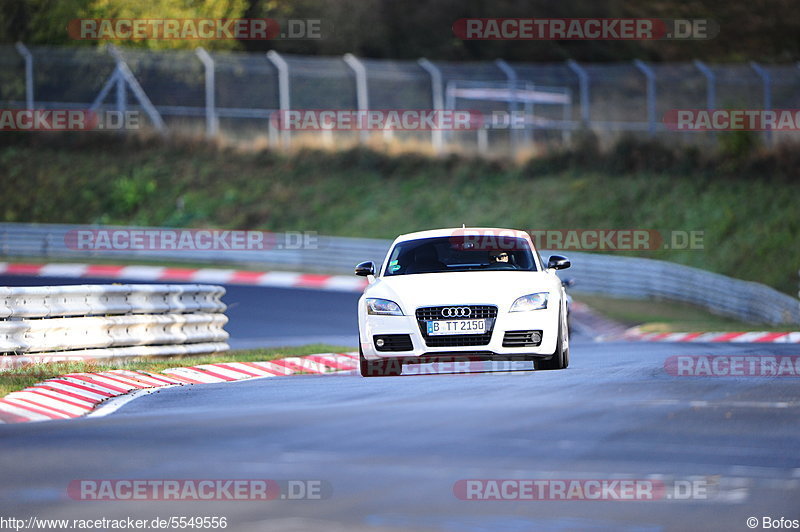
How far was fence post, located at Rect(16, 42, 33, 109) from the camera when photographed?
4355cm

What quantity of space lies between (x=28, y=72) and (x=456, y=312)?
32924mm

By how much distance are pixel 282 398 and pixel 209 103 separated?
33441 mm

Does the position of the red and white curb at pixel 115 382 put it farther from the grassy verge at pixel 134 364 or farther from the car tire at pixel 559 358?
the car tire at pixel 559 358

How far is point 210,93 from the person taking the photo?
44.4 m

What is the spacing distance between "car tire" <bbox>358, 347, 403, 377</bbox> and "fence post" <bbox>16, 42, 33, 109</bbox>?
101 ft

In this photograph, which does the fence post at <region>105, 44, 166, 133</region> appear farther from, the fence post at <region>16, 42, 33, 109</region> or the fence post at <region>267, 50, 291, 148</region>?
the fence post at <region>267, 50, 291, 148</region>

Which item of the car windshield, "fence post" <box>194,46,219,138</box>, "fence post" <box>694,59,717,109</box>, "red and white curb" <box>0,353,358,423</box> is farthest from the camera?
"fence post" <box>194,46,219,138</box>

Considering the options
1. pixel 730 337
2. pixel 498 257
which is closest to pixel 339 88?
pixel 730 337

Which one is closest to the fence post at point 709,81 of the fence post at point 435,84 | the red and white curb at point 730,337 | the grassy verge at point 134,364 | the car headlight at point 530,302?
the fence post at point 435,84

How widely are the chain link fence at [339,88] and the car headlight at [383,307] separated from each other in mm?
27939

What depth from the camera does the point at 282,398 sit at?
12547mm

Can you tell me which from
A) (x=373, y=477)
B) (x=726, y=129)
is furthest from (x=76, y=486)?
(x=726, y=129)

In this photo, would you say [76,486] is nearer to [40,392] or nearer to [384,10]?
[40,392]

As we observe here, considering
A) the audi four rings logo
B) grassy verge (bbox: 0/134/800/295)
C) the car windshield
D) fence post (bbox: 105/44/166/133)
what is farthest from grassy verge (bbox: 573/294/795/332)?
fence post (bbox: 105/44/166/133)
